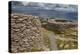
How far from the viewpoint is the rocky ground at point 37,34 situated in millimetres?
1979

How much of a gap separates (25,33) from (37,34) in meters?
0.14

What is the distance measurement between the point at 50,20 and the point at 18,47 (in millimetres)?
504

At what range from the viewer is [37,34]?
205cm

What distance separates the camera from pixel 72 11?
7.25 feet

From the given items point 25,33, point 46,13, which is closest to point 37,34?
point 25,33

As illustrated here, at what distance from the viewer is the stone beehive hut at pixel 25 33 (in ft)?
6.47

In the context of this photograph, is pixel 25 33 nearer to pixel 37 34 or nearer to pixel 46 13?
pixel 37 34

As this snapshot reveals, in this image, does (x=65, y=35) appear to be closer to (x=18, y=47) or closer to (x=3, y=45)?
(x=18, y=47)

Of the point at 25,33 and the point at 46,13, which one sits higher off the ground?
the point at 46,13

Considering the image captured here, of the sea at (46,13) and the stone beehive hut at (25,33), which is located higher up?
the sea at (46,13)

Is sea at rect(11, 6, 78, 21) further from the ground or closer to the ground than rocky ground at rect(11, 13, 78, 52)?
further from the ground

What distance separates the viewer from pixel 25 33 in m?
2.01

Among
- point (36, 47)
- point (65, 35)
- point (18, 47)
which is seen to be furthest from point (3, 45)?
point (65, 35)

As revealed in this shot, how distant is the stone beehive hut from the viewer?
1971 millimetres
